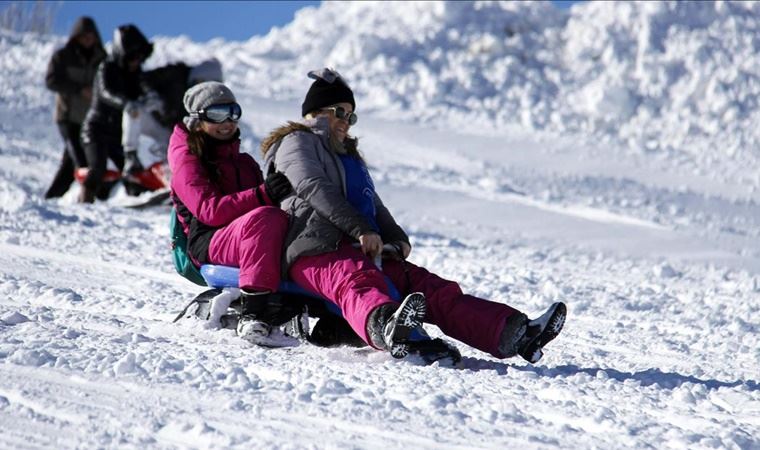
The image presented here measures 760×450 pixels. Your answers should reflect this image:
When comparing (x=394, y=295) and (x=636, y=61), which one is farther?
(x=636, y=61)

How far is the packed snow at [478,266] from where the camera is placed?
2.57 metres

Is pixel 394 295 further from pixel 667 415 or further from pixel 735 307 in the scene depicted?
pixel 735 307

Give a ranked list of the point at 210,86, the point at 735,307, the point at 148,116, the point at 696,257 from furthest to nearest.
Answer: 1. the point at 148,116
2. the point at 696,257
3. the point at 735,307
4. the point at 210,86

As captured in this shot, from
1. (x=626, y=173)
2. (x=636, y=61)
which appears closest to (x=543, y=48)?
(x=636, y=61)

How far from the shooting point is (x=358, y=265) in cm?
346

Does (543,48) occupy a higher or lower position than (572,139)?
higher

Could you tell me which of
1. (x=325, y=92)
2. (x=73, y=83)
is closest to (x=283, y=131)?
(x=325, y=92)

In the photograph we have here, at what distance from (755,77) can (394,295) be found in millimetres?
18184

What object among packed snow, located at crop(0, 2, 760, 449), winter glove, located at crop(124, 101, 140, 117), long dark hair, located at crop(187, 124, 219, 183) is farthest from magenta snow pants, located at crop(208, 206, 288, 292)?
winter glove, located at crop(124, 101, 140, 117)

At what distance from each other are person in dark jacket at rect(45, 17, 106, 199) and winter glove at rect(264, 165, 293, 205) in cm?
597

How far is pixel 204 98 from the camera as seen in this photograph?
4.01 meters

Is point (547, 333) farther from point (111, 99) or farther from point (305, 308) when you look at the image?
point (111, 99)

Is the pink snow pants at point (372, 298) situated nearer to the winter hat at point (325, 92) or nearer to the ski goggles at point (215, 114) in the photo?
the winter hat at point (325, 92)

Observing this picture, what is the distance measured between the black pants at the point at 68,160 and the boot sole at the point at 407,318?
21.7ft
